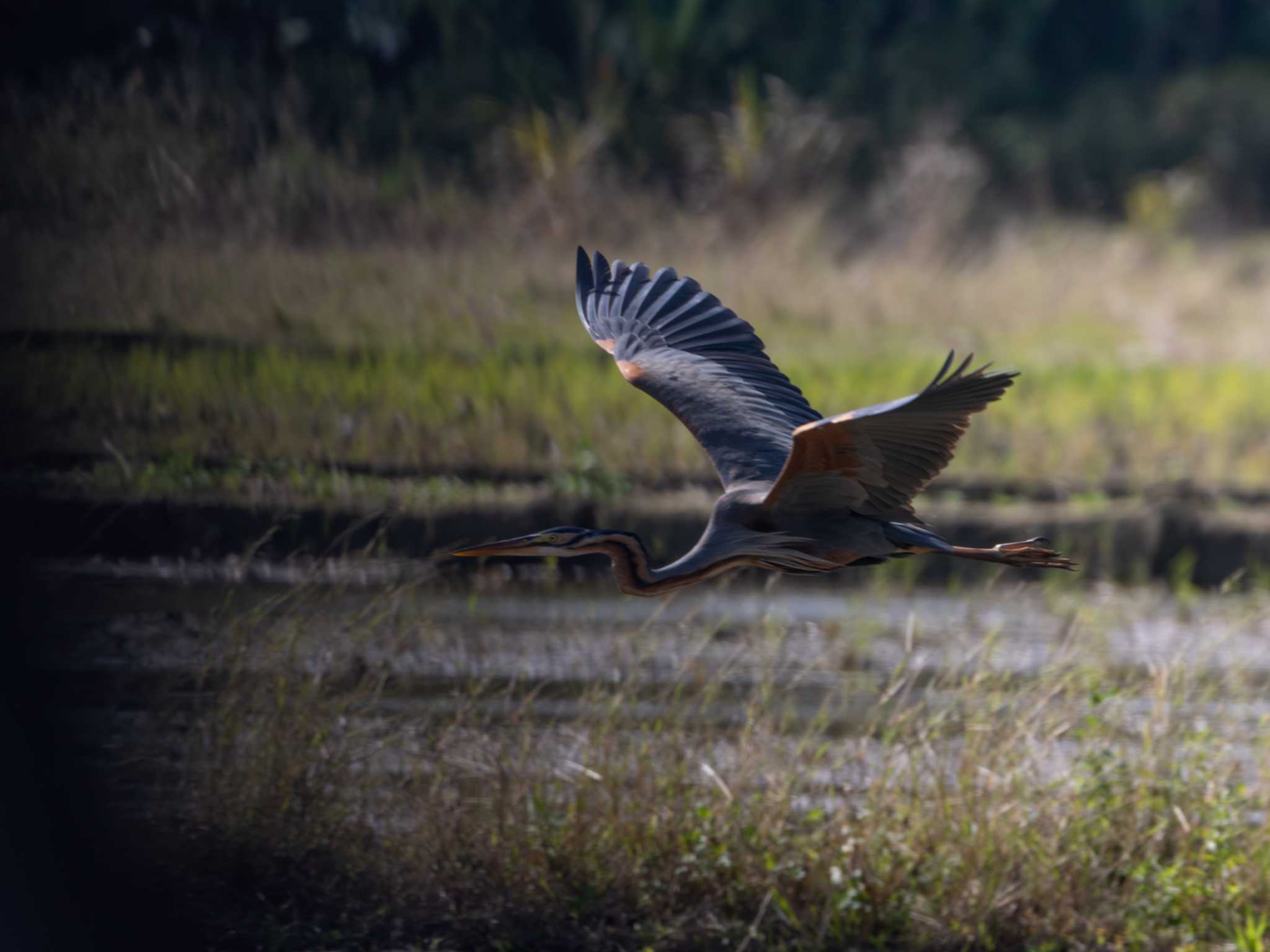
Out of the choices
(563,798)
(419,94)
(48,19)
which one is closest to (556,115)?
(419,94)

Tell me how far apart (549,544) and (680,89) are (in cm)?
1484

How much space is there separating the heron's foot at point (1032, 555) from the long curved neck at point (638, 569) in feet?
1.99

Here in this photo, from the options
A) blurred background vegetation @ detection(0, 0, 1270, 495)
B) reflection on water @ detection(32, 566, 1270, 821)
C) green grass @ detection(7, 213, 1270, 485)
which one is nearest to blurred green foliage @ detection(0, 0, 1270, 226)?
blurred background vegetation @ detection(0, 0, 1270, 495)

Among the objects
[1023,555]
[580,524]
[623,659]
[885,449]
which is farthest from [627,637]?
[580,524]

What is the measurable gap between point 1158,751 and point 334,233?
7.48 meters

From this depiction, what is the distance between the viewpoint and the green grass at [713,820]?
14.3 ft

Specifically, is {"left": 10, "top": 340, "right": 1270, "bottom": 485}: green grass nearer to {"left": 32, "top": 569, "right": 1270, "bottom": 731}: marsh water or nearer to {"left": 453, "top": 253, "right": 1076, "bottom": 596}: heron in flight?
{"left": 32, "top": 569, "right": 1270, "bottom": 731}: marsh water

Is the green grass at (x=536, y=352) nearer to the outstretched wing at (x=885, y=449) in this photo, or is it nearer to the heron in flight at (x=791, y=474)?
the heron in flight at (x=791, y=474)

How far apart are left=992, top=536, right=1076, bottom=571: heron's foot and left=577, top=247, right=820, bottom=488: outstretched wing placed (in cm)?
50

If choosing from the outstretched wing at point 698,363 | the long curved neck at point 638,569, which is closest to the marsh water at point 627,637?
the outstretched wing at point 698,363

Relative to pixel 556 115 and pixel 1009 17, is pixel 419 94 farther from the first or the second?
pixel 1009 17

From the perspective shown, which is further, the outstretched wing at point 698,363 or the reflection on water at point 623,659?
the reflection on water at point 623,659

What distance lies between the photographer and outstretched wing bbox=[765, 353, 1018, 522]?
2.94m

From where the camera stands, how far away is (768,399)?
401 cm
